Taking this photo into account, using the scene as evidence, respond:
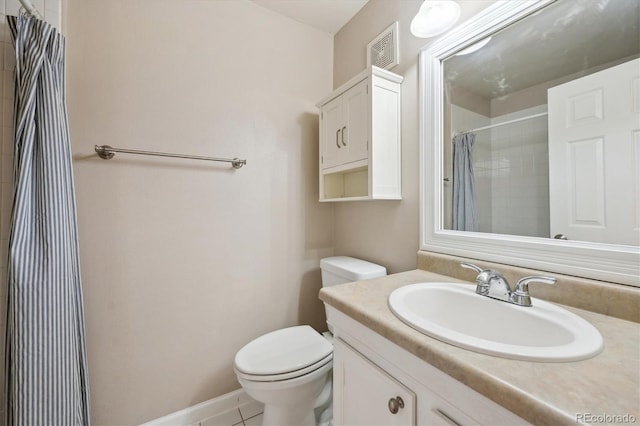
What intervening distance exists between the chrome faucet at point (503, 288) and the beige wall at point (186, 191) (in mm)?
1112

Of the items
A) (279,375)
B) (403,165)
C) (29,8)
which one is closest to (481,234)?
(403,165)

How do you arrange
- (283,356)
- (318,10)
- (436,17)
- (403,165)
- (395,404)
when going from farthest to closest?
(318,10)
(403,165)
(283,356)
(436,17)
(395,404)

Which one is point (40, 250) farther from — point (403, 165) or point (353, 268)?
point (403, 165)

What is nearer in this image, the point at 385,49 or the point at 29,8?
the point at 29,8

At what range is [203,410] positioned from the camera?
4.49ft

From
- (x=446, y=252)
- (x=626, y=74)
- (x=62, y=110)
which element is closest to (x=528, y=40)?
(x=626, y=74)

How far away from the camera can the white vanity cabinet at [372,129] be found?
1.24 meters

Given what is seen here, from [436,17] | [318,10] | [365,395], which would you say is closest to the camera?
[365,395]

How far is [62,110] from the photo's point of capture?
0.99 m

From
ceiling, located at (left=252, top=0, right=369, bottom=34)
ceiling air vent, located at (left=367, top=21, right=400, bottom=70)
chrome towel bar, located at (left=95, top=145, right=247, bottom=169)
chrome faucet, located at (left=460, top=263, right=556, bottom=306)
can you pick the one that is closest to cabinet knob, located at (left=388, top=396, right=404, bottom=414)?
chrome faucet, located at (left=460, top=263, right=556, bottom=306)

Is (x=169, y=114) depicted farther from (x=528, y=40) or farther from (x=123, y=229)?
(x=528, y=40)

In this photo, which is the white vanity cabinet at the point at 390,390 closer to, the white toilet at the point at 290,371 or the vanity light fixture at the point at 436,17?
the white toilet at the point at 290,371

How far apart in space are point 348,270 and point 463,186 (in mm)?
681

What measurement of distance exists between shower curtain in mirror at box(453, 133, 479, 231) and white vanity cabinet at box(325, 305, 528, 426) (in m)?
0.67
